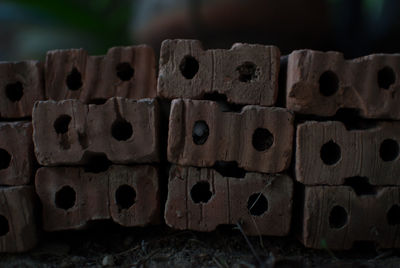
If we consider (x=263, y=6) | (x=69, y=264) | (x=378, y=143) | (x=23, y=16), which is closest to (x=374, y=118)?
(x=378, y=143)

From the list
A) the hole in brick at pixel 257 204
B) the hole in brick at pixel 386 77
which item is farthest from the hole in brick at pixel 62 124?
the hole in brick at pixel 386 77

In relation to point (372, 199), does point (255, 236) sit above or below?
below

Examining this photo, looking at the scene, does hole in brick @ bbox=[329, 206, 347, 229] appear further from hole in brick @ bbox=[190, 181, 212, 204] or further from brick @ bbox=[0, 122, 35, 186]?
brick @ bbox=[0, 122, 35, 186]

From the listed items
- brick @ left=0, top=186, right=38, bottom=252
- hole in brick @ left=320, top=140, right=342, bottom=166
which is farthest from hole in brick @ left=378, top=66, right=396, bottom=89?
brick @ left=0, top=186, right=38, bottom=252

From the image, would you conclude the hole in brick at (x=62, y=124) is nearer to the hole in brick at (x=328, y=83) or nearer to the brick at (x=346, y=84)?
the brick at (x=346, y=84)

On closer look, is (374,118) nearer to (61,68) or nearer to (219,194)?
(219,194)

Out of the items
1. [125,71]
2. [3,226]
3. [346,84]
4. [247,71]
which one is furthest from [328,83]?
[3,226]
